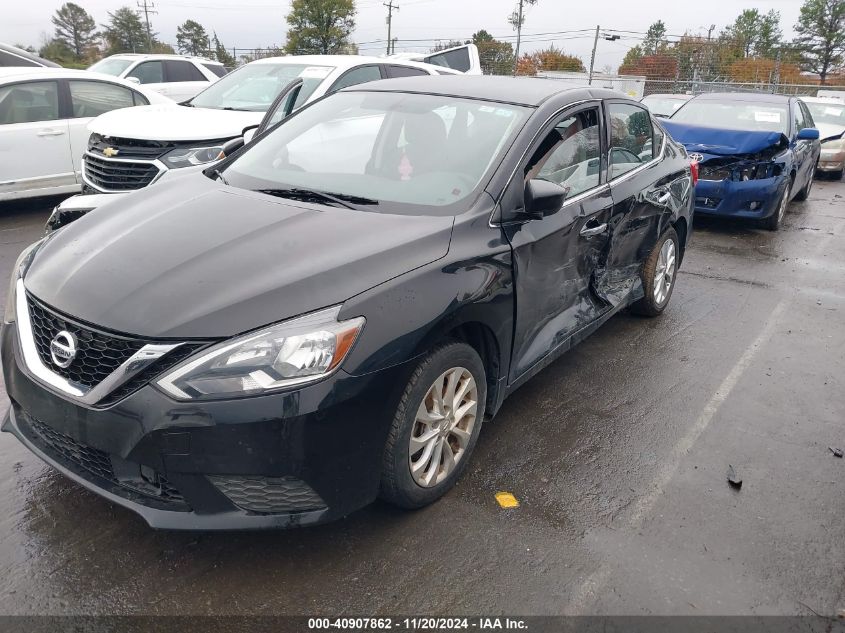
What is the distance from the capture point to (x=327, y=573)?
102 inches

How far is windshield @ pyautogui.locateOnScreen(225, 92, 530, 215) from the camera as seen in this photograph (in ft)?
10.6

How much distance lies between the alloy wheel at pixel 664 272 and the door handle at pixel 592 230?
126cm

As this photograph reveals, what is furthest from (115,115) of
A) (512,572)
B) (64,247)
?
(512,572)

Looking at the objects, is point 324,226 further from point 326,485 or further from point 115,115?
point 115,115

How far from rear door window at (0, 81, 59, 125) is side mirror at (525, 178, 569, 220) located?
658 centimetres

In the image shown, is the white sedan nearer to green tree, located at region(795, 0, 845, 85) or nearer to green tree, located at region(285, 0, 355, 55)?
green tree, located at region(285, 0, 355, 55)

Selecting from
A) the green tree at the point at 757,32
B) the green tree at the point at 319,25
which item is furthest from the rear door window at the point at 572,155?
the green tree at the point at 757,32

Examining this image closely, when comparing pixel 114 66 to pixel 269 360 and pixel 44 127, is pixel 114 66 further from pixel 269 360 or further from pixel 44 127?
pixel 269 360

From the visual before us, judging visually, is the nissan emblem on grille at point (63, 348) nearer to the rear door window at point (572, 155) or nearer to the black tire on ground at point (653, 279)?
the rear door window at point (572, 155)

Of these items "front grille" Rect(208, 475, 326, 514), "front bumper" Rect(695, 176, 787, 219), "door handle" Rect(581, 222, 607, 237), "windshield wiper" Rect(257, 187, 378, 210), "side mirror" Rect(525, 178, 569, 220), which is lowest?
"front grille" Rect(208, 475, 326, 514)

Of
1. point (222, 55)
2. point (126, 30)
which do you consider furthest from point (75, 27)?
point (222, 55)

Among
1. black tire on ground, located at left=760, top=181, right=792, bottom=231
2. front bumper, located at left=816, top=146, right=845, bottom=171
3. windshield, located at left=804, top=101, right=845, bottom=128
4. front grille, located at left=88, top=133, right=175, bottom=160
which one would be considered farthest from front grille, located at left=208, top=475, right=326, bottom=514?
windshield, located at left=804, top=101, right=845, bottom=128

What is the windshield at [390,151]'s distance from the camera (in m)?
3.23

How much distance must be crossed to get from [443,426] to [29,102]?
692cm
